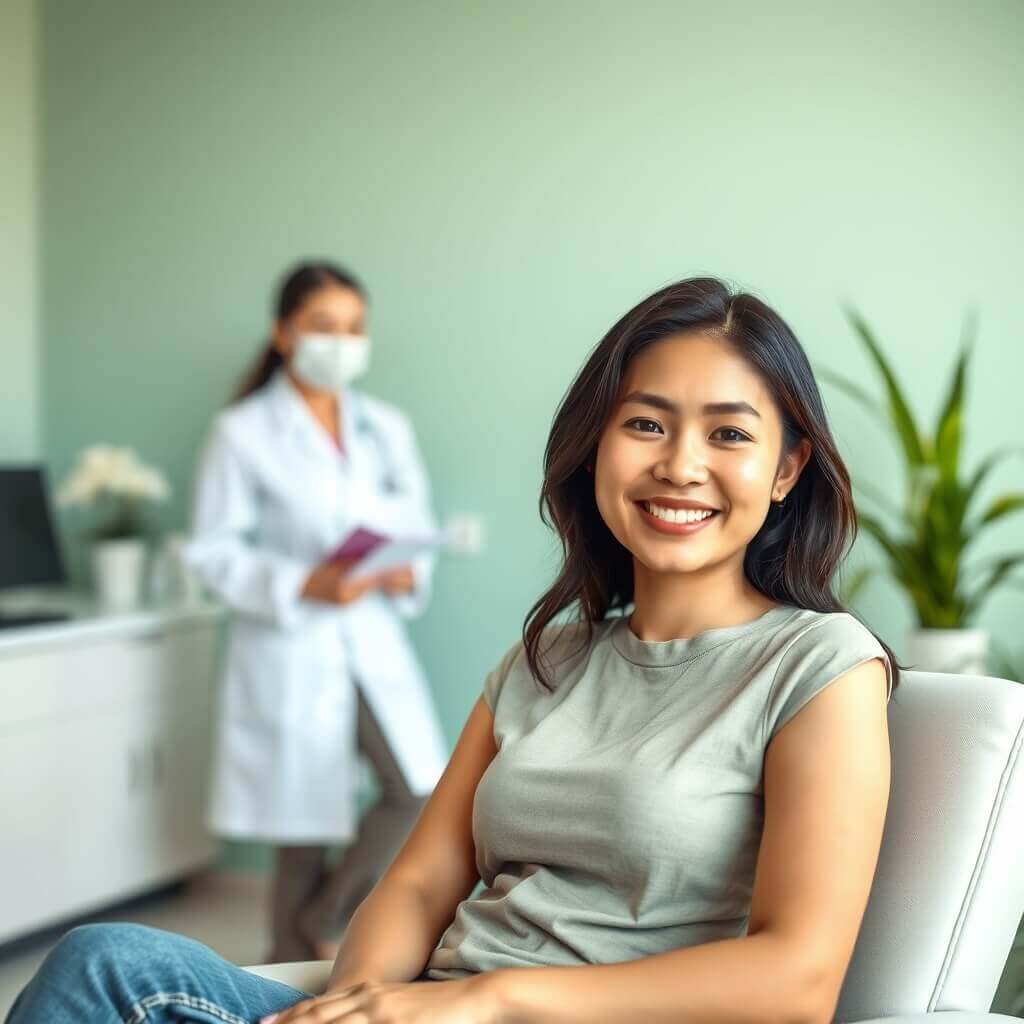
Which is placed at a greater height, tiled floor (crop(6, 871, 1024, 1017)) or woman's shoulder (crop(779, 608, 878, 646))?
woman's shoulder (crop(779, 608, 878, 646))

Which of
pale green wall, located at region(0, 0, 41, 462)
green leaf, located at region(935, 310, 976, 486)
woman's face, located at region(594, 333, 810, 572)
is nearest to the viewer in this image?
woman's face, located at region(594, 333, 810, 572)

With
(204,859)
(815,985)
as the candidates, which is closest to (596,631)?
(815,985)

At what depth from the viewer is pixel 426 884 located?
1.54 meters

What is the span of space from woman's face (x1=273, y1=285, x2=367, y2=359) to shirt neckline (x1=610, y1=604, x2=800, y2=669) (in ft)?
5.85

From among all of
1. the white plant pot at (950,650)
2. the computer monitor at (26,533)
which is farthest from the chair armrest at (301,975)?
the computer monitor at (26,533)

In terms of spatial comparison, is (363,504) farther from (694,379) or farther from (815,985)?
(815,985)

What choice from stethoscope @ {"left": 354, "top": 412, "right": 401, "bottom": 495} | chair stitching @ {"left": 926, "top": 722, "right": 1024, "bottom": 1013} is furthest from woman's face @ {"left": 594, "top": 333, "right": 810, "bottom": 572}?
stethoscope @ {"left": 354, "top": 412, "right": 401, "bottom": 495}

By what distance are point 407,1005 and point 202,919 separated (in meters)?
2.49

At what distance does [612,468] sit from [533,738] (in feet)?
0.94

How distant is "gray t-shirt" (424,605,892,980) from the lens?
1.33 metres

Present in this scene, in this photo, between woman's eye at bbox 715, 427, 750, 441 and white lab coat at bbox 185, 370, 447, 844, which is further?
white lab coat at bbox 185, 370, 447, 844

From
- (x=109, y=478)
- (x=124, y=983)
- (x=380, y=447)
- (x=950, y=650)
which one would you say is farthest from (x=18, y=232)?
(x=124, y=983)

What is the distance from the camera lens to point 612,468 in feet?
4.81

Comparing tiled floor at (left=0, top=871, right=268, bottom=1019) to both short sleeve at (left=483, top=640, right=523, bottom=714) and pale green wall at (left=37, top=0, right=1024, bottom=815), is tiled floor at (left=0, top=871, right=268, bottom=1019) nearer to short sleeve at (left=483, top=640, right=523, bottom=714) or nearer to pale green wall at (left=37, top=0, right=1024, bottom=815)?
pale green wall at (left=37, top=0, right=1024, bottom=815)
